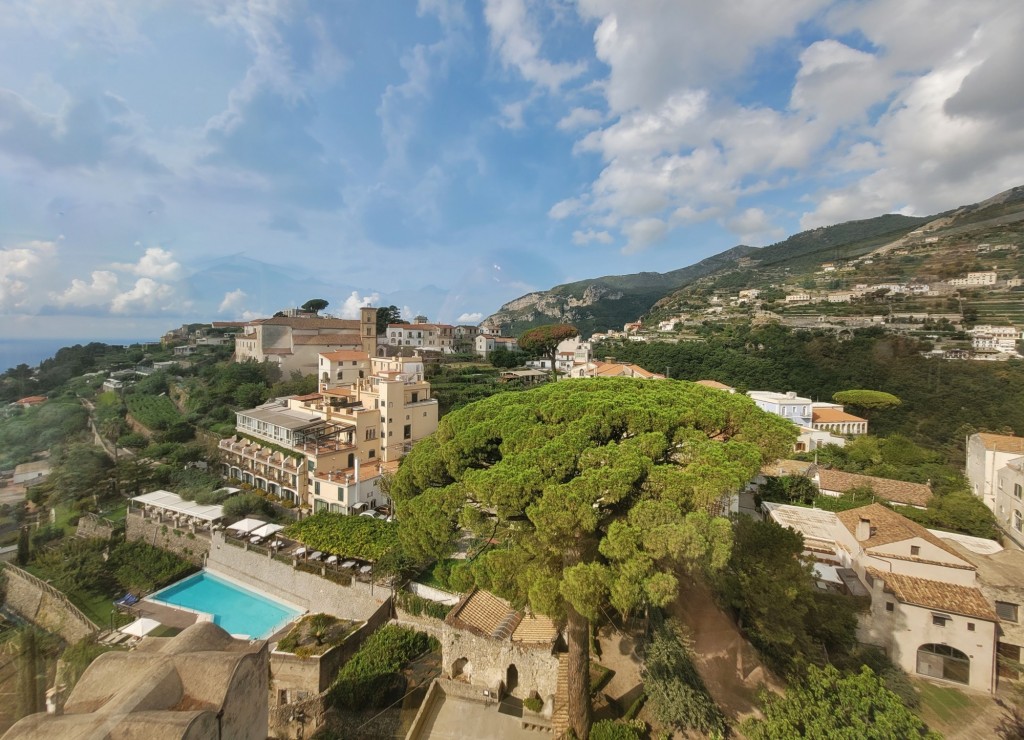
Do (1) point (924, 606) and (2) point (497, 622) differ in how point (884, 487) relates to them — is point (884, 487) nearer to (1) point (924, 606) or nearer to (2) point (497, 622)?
(1) point (924, 606)

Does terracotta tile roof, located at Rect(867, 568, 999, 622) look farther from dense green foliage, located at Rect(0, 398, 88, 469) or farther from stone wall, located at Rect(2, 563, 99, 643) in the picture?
dense green foliage, located at Rect(0, 398, 88, 469)

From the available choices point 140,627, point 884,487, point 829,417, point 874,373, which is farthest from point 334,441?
point 874,373

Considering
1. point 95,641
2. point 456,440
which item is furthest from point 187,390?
point 456,440

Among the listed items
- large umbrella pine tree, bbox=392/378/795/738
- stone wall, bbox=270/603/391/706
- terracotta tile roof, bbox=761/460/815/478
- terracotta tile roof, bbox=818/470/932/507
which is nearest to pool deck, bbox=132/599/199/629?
stone wall, bbox=270/603/391/706

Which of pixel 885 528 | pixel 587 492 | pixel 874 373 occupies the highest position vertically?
pixel 587 492

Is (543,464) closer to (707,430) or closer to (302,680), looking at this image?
(707,430)

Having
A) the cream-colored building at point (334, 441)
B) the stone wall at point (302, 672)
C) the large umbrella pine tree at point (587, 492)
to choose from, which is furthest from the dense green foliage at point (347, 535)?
the large umbrella pine tree at point (587, 492)
